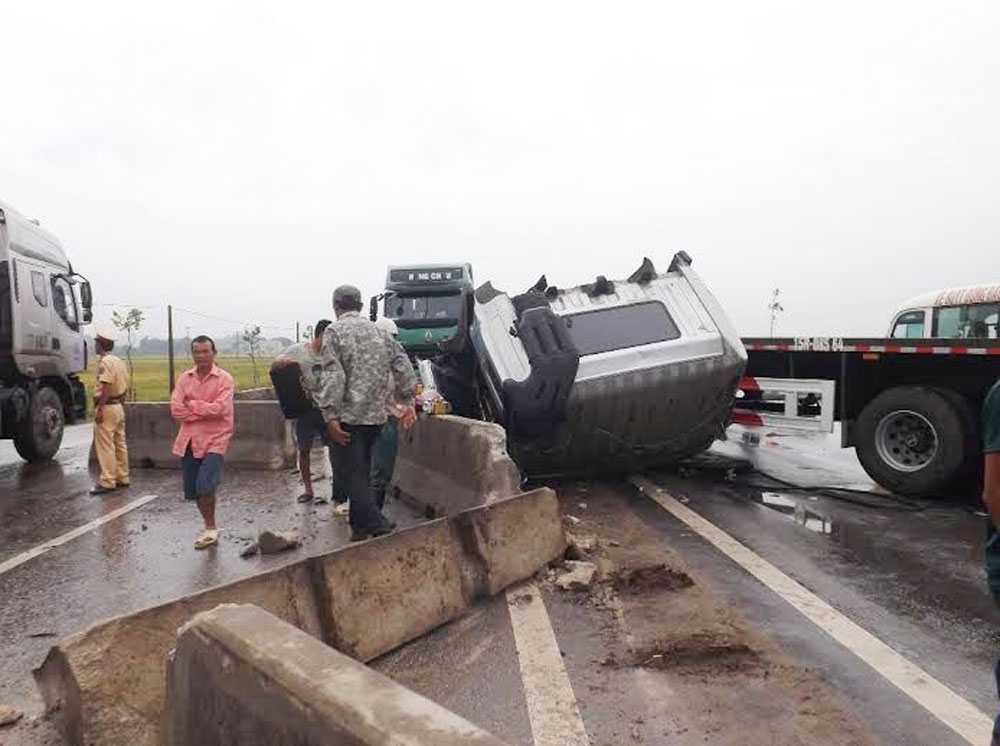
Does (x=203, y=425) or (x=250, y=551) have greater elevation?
(x=203, y=425)

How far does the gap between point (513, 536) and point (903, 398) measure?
482cm

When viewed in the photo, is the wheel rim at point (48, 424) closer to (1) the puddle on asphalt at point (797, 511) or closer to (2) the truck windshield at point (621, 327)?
(2) the truck windshield at point (621, 327)

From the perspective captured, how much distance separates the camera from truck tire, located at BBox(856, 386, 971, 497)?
689 centimetres

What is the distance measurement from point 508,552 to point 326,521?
2607 mm

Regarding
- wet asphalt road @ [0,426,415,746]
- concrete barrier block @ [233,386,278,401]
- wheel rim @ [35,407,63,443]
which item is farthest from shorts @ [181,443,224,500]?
concrete barrier block @ [233,386,278,401]

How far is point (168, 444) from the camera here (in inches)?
386

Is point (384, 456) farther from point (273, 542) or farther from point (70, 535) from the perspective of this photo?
point (70, 535)

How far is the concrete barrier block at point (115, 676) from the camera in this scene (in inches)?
102

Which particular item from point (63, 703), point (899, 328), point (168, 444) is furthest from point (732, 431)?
point (63, 703)

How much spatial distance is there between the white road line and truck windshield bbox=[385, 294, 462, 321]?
1506cm

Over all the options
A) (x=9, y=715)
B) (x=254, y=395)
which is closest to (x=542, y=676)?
(x=9, y=715)

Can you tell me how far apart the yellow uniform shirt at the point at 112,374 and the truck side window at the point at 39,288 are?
9.50 feet

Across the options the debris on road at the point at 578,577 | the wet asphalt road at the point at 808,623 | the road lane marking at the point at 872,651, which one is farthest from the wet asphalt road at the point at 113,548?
the road lane marking at the point at 872,651

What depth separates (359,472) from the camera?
5.13 m
